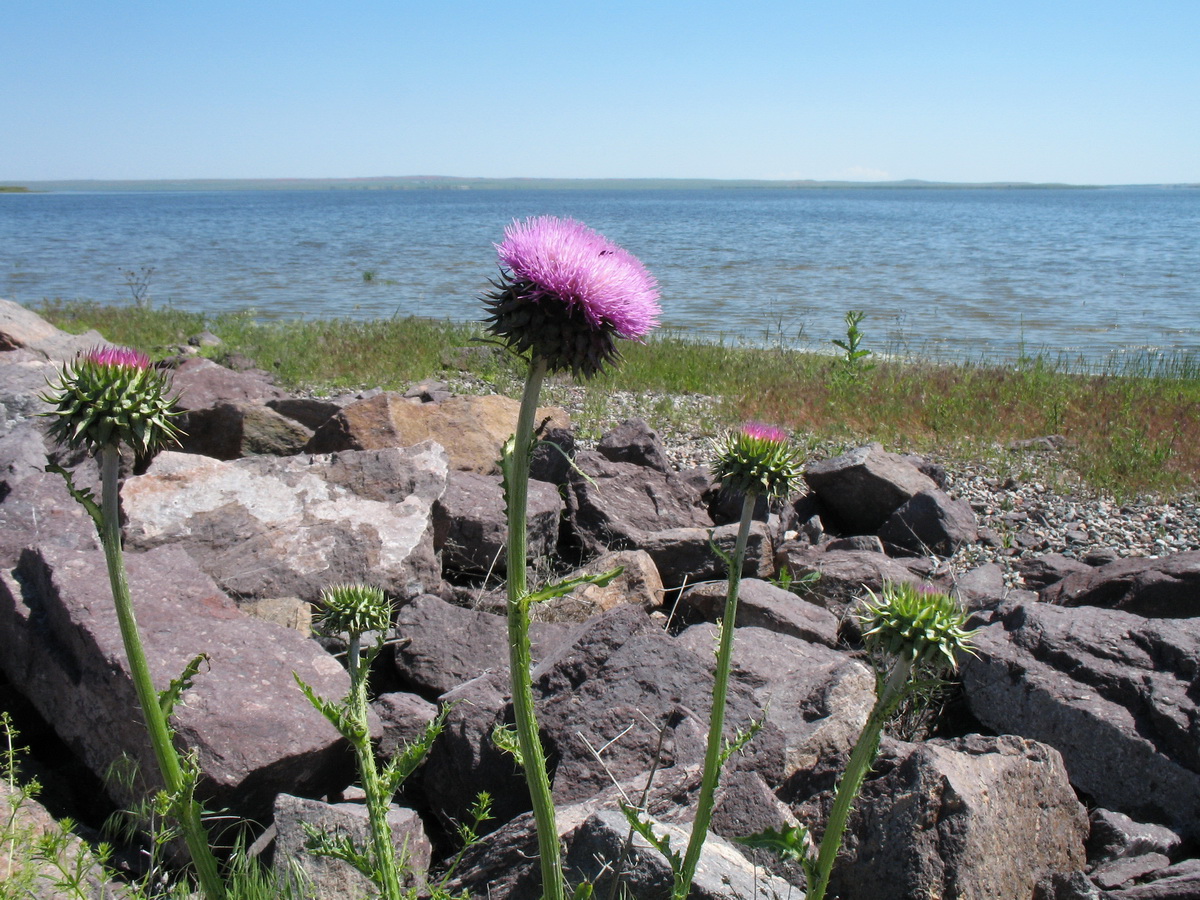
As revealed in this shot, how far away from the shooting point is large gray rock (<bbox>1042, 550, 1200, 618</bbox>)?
5527mm

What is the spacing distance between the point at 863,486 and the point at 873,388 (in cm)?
539

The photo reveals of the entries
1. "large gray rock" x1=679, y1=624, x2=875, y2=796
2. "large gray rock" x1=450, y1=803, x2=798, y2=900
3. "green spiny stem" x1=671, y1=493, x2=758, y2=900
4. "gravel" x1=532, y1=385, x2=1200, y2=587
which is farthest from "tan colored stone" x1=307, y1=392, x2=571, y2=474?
"green spiny stem" x1=671, y1=493, x2=758, y2=900

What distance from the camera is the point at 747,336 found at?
21422 millimetres

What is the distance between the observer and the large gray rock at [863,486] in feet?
25.8

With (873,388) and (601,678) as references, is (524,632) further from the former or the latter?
(873,388)

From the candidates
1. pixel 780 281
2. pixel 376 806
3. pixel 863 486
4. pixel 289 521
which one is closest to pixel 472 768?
pixel 376 806

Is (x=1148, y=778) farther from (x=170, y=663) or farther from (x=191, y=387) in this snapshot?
(x=191, y=387)

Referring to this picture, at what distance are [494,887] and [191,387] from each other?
7.66m

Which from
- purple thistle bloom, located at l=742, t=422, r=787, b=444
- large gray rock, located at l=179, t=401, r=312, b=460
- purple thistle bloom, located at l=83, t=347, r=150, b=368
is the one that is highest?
purple thistle bloom, located at l=83, t=347, r=150, b=368

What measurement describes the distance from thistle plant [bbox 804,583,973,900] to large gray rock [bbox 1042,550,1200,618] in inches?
152

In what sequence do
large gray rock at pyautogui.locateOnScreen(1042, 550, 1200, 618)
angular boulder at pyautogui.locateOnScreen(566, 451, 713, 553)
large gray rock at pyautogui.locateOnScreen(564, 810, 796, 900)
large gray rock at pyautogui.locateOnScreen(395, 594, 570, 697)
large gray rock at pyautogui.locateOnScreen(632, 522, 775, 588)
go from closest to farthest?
large gray rock at pyautogui.locateOnScreen(564, 810, 796, 900) < large gray rock at pyautogui.locateOnScreen(395, 594, 570, 697) < large gray rock at pyautogui.locateOnScreen(1042, 550, 1200, 618) < large gray rock at pyautogui.locateOnScreen(632, 522, 775, 588) < angular boulder at pyautogui.locateOnScreen(566, 451, 713, 553)

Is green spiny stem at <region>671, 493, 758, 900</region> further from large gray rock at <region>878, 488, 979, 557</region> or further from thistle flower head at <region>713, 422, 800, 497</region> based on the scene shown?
large gray rock at <region>878, 488, 979, 557</region>

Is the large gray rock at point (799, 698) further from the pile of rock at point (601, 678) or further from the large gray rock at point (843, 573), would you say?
the large gray rock at point (843, 573)

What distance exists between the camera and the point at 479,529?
6.19 m
